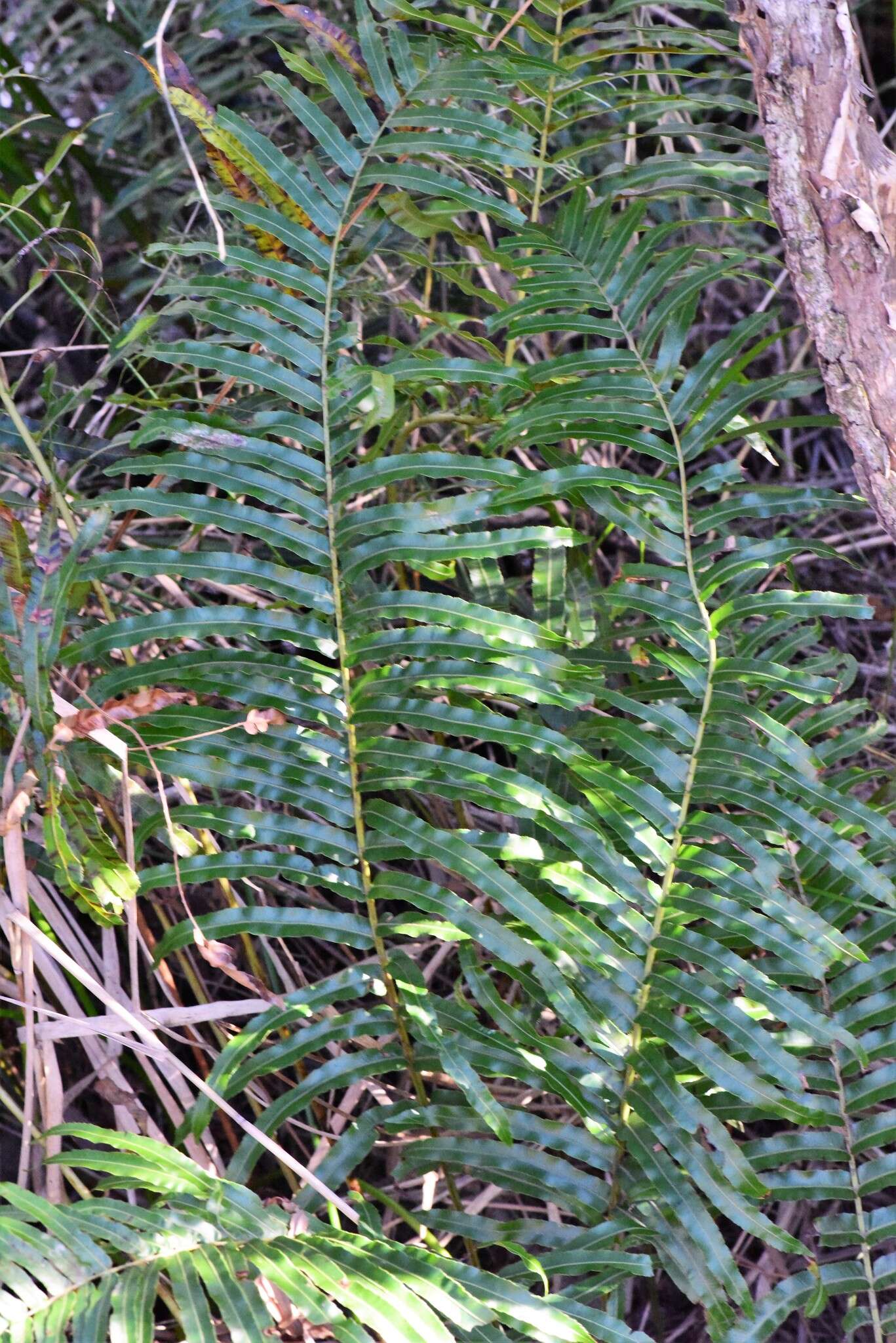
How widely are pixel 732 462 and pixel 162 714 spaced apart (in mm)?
495

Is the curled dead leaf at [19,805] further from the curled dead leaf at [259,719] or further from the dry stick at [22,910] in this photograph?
the curled dead leaf at [259,719]

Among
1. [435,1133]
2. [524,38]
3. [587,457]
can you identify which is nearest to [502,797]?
[435,1133]

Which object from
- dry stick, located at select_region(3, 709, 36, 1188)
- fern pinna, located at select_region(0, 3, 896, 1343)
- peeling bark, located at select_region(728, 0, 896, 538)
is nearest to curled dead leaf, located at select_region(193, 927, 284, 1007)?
fern pinna, located at select_region(0, 3, 896, 1343)

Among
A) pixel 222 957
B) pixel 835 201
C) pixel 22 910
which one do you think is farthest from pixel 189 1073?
pixel 835 201

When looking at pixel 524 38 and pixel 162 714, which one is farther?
pixel 524 38

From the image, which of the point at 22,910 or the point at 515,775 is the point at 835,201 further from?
the point at 22,910

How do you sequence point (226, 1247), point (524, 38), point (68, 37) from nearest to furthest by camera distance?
point (226, 1247) → point (524, 38) → point (68, 37)

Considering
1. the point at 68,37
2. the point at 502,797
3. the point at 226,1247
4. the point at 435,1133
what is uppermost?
the point at 68,37

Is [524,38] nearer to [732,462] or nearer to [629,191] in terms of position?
[629,191]

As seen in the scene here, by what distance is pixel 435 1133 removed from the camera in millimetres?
973

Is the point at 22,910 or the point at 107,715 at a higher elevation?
the point at 107,715

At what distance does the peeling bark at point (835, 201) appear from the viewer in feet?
2.66

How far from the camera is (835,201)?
2.68 ft

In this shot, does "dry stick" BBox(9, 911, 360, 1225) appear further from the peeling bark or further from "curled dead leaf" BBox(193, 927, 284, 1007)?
the peeling bark
